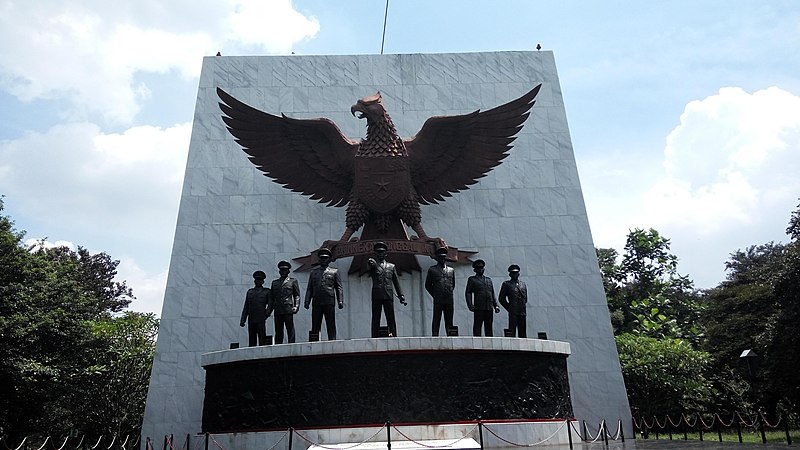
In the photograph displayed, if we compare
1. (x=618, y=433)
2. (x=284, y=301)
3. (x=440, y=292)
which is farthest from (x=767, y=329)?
(x=284, y=301)

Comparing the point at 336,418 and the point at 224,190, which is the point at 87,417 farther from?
the point at 336,418

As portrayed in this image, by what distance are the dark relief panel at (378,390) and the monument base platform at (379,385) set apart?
0.04 feet

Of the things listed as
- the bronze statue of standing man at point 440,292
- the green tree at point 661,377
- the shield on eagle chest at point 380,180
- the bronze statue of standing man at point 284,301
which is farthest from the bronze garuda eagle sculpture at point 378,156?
the green tree at point 661,377

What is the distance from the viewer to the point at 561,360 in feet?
32.5

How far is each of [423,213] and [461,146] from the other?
1866 millimetres

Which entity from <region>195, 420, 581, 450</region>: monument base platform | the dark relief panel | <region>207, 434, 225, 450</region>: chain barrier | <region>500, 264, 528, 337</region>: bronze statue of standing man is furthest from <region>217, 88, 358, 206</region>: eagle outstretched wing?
<region>195, 420, 581, 450</region>: monument base platform

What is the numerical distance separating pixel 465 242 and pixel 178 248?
5953 millimetres

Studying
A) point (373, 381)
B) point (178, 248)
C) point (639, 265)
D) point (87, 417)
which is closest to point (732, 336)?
point (639, 265)

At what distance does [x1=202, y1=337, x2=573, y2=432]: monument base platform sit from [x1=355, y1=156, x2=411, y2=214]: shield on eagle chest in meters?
3.76

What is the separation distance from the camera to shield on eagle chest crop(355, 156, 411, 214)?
11875mm

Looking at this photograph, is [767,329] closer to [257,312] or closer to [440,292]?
[440,292]

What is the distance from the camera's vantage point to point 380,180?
11.9 metres

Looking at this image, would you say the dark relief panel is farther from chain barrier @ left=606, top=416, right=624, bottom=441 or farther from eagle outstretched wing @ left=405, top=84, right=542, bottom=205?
eagle outstretched wing @ left=405, top=84, right=542, bottom=205

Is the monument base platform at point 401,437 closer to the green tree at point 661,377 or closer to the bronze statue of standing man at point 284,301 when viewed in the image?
the bronze statue of standing man at point 284,301
